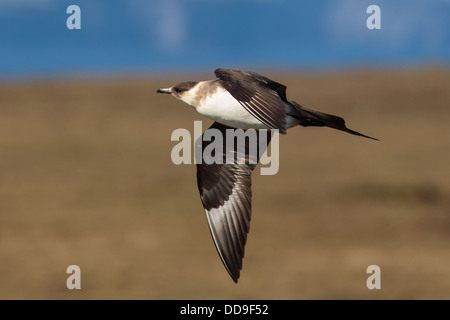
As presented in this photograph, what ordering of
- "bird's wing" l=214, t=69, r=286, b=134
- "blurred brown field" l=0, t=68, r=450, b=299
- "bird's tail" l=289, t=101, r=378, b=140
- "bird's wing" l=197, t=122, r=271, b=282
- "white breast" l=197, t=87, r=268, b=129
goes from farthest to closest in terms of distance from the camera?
"blurred brown field" l=0, t=68, r=450, b=299, "bird's wing" l=197, t=122, r=271, b=282, "bird's tail" l=289, t=101, r=378, b=140, "white breast" l=197, t=87, r=268, b=129, "bird's wing" l=214, t=69, r=286, b=134

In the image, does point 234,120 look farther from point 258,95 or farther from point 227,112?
point 258,95

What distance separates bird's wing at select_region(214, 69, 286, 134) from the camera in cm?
479

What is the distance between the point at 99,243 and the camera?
32969 millimetres

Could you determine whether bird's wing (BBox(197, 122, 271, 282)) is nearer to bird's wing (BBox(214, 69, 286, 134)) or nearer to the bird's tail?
the bird's tail

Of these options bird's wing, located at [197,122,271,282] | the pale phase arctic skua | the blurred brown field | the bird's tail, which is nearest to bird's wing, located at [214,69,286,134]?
the pale phase arctic skua

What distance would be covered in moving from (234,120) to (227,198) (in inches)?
67.0

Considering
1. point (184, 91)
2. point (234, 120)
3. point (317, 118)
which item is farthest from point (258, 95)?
point (184, 91)

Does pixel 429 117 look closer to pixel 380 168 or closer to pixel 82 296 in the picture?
pixel 380 168

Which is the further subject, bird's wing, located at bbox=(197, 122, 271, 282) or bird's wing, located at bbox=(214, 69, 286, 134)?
bird's wing, located at bbox=(197, 122, 271, 282)

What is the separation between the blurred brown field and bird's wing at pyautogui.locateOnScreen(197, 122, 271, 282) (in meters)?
22.0

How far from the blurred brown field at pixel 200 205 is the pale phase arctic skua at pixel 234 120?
869 inches

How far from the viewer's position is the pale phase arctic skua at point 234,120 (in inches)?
196

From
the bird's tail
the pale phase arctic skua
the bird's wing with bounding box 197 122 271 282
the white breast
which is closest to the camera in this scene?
the pale phase arctic skua

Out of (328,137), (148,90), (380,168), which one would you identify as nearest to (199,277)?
(380,168)
